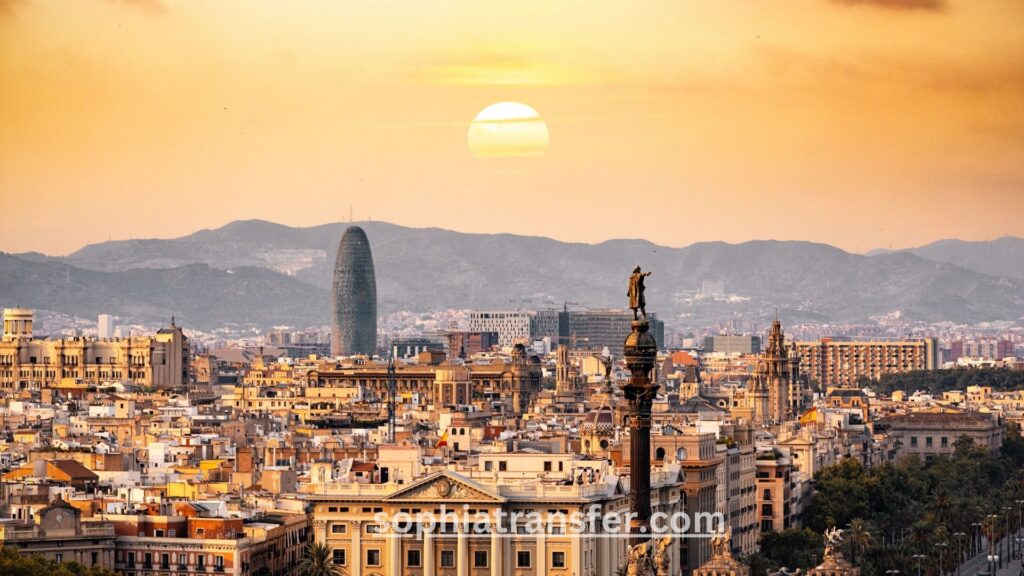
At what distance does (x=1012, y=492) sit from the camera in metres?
130

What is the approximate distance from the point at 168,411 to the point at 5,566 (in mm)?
93929

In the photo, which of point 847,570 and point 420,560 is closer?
point 847,570

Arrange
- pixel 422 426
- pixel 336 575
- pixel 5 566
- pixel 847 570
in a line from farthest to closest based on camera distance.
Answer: pixel 422 426 < pixel 336 575 < pixel 5 566 < pixel 847 570

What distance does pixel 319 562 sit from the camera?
248 ft

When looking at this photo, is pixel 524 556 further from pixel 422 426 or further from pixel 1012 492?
pixel 422 426

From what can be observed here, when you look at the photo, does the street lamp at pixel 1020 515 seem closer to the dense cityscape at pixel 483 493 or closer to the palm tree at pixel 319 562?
the dense cityscape at pixel 483 493

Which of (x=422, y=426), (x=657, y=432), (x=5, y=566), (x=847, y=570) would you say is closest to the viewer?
(x=847, y=570)

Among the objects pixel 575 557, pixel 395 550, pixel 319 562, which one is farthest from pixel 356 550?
pixel 575 557

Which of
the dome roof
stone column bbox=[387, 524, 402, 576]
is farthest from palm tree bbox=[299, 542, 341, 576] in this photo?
the dome roof

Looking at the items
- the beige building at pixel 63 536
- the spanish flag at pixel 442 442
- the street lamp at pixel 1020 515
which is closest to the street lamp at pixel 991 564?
the street lamp at pixel 1020 515

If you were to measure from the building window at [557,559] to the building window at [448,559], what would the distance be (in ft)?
8.96

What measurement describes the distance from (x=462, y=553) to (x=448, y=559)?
62 centimetres

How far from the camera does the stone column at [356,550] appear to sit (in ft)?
253

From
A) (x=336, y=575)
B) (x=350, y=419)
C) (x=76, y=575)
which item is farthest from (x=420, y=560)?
(x=350, y=419)
